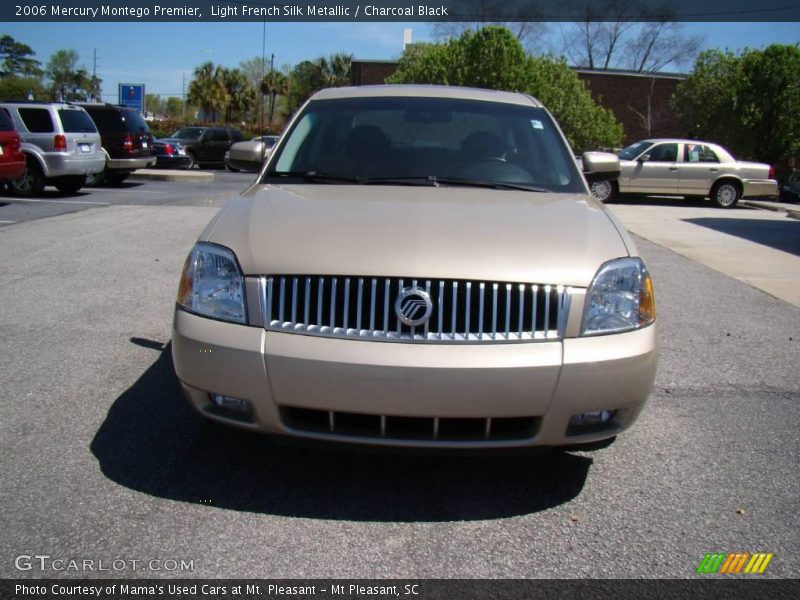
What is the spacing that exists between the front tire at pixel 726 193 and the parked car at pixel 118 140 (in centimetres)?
1453

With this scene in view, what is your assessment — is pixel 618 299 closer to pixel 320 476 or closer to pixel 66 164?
pixel 320 476

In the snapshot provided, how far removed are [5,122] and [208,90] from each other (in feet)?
191

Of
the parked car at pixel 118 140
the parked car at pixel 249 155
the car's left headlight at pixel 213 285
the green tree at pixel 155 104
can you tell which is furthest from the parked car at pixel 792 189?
the green tree at pixel 155 104

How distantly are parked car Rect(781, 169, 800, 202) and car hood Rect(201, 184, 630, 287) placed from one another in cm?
2140

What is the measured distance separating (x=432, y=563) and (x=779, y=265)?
28.4 feet

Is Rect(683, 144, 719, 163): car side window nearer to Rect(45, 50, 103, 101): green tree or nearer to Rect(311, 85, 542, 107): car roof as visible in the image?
Rect(311, 85, 542, 107): car roof

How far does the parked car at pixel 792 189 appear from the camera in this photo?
21953 mm

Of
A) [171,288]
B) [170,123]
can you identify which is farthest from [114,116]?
[170,123]

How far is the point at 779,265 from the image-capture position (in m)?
9.70

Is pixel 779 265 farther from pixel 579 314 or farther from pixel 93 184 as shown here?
pixel 93 184

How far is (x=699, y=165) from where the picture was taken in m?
19.6

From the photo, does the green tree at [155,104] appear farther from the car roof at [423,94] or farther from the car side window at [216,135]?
the car roof at [423,94]

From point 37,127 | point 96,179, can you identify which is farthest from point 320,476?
point 96,179

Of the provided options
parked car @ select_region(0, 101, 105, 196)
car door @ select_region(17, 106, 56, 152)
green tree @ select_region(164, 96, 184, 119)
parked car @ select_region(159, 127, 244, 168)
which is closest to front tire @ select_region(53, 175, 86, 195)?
parked car @ select_region(0, 101, 105, 196)
